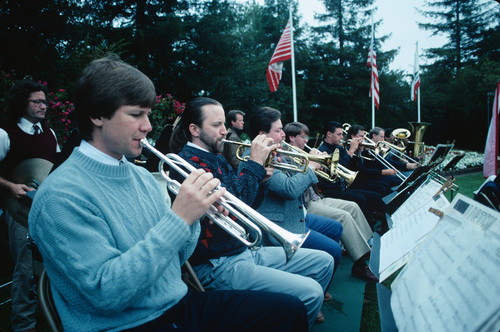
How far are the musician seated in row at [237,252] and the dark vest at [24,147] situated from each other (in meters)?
1.30

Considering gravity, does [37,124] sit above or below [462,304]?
above

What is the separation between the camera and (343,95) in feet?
88.6

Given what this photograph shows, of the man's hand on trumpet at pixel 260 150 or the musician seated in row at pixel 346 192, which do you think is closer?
the man's hand on trumpet at pixel 260 150

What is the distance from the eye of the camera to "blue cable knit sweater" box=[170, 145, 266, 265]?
6.64ft

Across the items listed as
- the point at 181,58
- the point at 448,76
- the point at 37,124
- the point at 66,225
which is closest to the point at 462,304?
the point at 66,225

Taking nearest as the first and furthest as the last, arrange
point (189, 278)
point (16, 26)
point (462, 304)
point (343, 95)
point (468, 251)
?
point (462, 304) < point (468, 251) < point (189, 278) < point (16, 26) < point (343, 95)

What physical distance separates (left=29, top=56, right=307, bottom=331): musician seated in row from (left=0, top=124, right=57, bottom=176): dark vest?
1.87 meters

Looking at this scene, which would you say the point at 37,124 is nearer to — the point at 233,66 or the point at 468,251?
the point at 468,251

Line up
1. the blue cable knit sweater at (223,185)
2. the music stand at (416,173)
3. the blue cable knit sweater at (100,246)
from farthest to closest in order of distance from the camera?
the music stand at (416,173), the blue cable knit sweater at (223,185), the blue cable knit sweater at (100,246)

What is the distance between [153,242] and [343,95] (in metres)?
28.0

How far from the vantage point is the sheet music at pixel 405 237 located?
1.73m

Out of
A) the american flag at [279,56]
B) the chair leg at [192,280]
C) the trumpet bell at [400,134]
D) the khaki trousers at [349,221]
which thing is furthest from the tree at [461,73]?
the chair leg at [192,280]

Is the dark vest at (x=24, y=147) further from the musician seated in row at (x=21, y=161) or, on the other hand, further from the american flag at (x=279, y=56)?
the american flag at (x=279, y=56)

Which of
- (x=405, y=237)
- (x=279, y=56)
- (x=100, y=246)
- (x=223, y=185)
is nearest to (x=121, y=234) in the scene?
(x=100, y=246)
